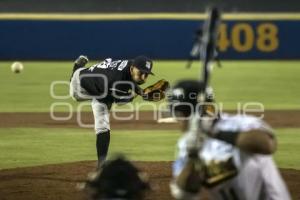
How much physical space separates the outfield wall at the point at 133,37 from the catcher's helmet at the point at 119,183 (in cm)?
2363

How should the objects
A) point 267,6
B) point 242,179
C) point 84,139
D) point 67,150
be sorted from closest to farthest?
1. point 242,179
2. point 67,150
3. point 84,139
4. point 267,6

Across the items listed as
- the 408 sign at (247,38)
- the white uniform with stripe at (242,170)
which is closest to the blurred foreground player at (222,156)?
the white uniform with stripe at (242,170)

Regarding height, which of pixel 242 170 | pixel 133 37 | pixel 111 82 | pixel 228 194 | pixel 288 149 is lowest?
pixel 288 149

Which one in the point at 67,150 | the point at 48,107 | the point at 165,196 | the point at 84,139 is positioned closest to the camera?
the point at 165,196

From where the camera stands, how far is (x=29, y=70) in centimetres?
2467

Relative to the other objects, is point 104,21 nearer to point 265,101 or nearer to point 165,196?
point 265,101

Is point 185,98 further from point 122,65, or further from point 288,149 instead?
point 288,149

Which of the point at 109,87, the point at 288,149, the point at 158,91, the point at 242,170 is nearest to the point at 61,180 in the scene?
the point at 109,87

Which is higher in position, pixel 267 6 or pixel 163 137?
pixel 267 6

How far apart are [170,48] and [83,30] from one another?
3372 millimetres

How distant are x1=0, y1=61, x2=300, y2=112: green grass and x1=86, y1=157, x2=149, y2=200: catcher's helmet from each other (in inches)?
507

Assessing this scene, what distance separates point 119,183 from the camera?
3.59 meters

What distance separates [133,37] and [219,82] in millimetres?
6329

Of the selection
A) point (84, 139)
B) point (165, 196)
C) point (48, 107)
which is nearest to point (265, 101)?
point (48, 107)
